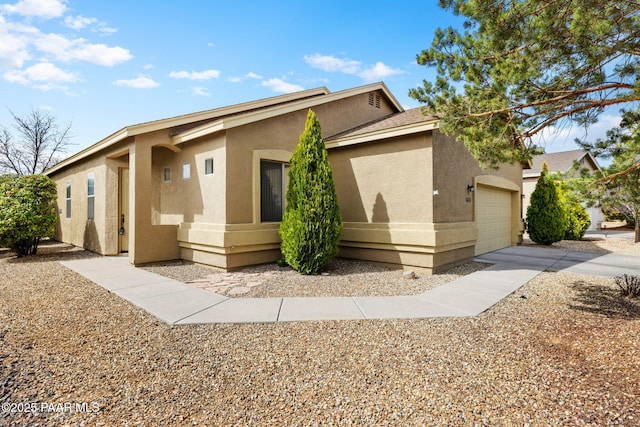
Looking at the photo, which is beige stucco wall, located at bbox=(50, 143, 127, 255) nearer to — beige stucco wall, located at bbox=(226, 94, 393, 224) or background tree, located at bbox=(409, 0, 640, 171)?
beige stucco wall, located at bbox=(226, 94, 393, 224)

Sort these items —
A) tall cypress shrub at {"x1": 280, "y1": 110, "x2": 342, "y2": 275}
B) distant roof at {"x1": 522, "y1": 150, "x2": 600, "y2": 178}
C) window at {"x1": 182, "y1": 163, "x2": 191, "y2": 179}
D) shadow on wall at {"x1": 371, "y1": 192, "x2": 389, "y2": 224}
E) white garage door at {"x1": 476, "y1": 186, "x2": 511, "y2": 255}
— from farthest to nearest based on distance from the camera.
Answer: distant roof at {"x1": 522, "y1": 150, "x2": 600, "y2": 178}, white garage door at {"x1": 476, "y1": 186, "x2": 511, "y2": 255}, window at {"x1": 182, "y1": 163, "x2": 191, "y2": 179}, shadow on wall at {"x1": 371, "y1": 192, "x2": 389, "y2": 224}, tall cypress shrub at {"x1": 280, "y1": 110, "x2": 342, "y2": 275}

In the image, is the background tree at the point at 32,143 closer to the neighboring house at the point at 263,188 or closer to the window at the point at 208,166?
the neighboring house at the point at 263,188

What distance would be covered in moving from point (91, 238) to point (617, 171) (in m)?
14.2

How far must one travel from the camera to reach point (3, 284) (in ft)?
21.4

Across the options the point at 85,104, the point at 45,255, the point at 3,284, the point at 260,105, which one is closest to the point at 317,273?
the point at 260,105

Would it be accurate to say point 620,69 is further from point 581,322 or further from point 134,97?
point 134,97

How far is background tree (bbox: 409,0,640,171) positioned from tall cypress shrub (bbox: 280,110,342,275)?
2957 millimetres

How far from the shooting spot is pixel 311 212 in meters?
7.46

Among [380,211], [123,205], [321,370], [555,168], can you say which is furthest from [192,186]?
[555,168]

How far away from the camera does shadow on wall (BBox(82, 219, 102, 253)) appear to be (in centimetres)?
1062

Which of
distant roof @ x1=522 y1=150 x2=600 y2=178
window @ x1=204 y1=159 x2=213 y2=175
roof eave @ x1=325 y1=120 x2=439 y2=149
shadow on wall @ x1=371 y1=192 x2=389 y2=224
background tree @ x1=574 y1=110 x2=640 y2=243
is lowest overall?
shadow on wall @ x1=371 y1=192 x2=389 y2=224

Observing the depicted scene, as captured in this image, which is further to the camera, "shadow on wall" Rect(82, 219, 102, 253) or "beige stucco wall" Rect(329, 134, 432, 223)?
"shadow on wall" Rect(82, 219, 102, 253)

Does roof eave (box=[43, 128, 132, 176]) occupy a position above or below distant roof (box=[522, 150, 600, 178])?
below

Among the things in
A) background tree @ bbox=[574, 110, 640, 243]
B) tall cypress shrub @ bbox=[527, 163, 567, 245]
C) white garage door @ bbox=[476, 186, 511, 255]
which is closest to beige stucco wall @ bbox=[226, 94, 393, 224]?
white garage door @ bbox=[476, 186, 511, 255]
